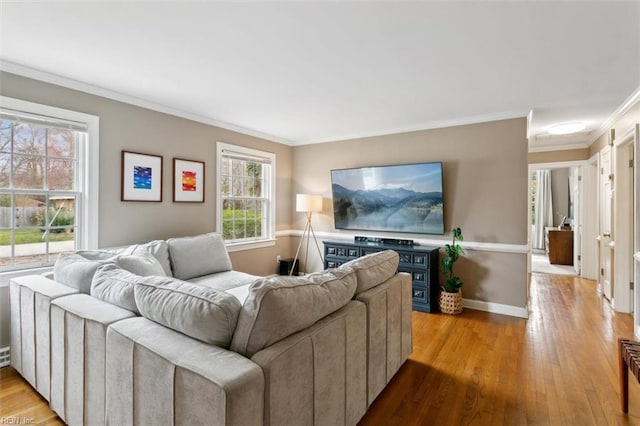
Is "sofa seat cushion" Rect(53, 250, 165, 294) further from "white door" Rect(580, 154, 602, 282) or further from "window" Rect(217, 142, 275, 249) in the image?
"white door" Rect(580, 154, 602, 282)

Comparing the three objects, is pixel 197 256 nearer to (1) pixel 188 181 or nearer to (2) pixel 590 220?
(1) pixel 188 181

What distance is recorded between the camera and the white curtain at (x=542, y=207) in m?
8.51

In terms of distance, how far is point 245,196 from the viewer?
4719 millimetres

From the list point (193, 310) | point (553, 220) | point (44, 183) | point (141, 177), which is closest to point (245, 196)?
point (141, 177)

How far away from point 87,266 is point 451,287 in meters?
3.61

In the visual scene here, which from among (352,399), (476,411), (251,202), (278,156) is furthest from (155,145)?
(476,411)

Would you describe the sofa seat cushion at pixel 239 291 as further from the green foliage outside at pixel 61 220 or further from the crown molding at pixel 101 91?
the crown molding at pixel 101 91

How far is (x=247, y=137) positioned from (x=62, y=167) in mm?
2309

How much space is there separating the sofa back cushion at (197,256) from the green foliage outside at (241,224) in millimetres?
757

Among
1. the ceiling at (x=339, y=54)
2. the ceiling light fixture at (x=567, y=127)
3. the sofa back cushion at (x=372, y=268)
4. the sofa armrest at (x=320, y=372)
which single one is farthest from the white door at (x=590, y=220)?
the sofa armrest at (x=320, y=372)

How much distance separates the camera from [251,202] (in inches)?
190

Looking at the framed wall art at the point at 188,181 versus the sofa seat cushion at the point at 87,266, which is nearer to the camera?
the sofa seat cushion at the point at 87,266

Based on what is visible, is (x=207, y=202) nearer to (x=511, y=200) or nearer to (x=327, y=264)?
(x=327, y=264)

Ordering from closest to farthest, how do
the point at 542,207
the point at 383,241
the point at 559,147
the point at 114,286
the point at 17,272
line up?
1. the point at 114,286
2. the point at 17,272
3. the point at 383,241
4. the point at 559,147
5. the point at 542,207
